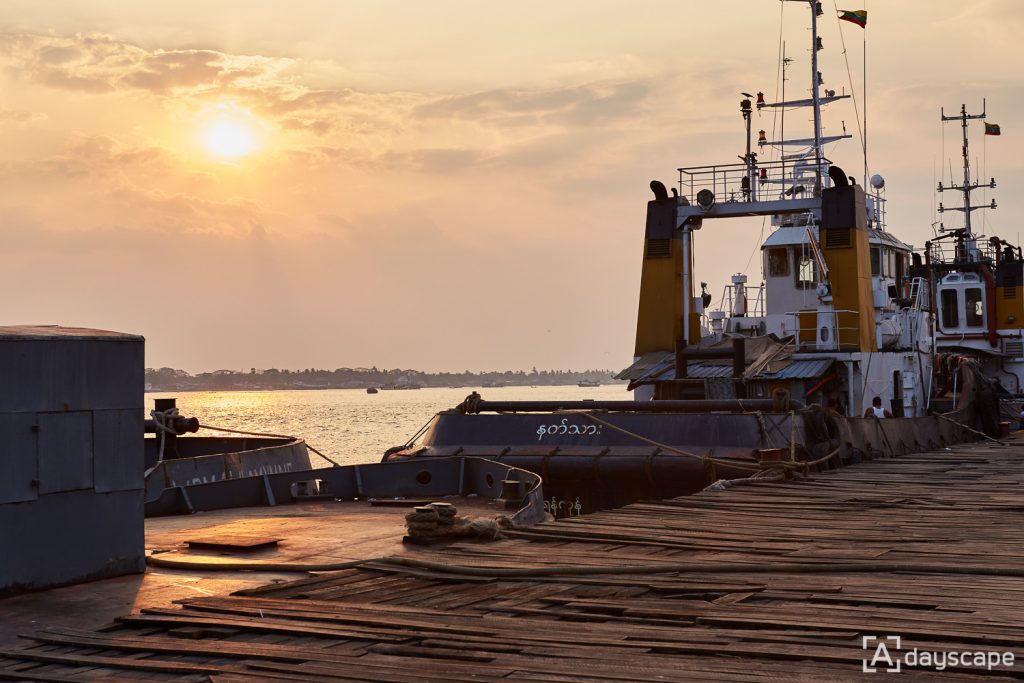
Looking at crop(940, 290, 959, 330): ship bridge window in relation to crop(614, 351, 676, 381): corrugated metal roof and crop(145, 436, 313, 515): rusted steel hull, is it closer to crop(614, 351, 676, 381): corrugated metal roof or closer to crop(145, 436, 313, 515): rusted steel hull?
crop(614, 351, 676, 381): corrugated metal roof

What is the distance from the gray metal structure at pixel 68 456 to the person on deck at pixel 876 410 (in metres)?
15.2

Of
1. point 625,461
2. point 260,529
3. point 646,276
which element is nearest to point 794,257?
point 646,276

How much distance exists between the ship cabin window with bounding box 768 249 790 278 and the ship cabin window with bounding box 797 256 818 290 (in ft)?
0.96

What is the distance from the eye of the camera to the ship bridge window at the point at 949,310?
40688mm

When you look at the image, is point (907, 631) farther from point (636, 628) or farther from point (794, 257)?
point (794, 257)

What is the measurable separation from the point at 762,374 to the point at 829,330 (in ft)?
5.85

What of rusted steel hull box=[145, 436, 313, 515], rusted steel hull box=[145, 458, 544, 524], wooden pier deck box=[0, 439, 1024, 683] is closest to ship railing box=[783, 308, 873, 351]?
rusted steel hull box=[145, 458, 544, 524]

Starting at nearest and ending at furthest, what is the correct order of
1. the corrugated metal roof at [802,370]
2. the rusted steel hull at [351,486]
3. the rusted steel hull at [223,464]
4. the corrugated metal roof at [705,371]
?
the rusted steel hull at [351,486], the rusted steel hull at [223,464], the corrugated metal roof at [802,370], the corrugated metal roof at [705,371]

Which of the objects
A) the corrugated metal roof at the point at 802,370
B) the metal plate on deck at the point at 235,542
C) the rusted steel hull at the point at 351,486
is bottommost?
the metal plate on deck at the point at 235,542

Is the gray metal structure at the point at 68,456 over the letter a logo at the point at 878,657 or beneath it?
over

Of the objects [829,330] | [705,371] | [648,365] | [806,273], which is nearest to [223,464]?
[705,371]

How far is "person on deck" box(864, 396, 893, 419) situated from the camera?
70.7ft

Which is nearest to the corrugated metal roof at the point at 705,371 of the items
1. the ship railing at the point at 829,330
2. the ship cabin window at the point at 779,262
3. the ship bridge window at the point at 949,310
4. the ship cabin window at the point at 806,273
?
the ship railing at the point at 829,330

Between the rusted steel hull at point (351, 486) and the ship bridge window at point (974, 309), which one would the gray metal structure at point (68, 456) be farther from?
the ship bridge window at point (974, 309)
